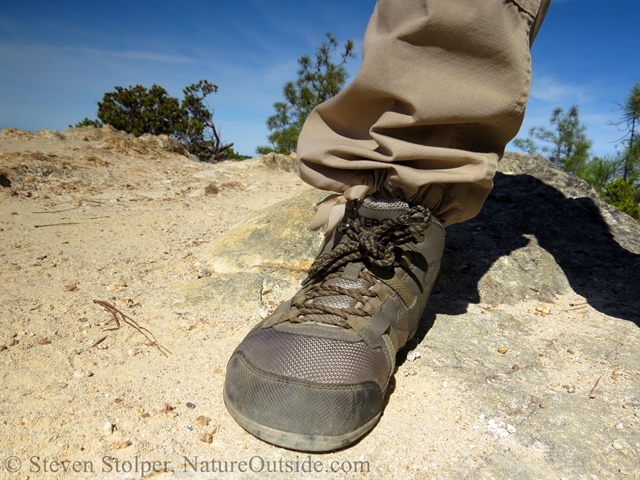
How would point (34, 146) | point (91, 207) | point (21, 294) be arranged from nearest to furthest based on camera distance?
point (21, 294), point (91, 207), point (34, 146)

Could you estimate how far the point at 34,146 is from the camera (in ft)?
15.0

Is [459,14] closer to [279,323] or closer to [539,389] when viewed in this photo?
[279,323]

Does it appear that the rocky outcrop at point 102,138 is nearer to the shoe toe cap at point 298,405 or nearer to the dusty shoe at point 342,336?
the dusty shoe at point 342,336

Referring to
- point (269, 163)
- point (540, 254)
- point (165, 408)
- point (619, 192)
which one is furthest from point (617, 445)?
point (269, 163)

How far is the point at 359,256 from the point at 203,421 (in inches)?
24.4

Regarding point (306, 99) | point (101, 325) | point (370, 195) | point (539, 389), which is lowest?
point (101, 325)

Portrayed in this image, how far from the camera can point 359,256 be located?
4.13 ft

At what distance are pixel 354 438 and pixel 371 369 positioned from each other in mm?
171

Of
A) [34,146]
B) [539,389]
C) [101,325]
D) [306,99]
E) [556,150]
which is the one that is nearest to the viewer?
[539,389]

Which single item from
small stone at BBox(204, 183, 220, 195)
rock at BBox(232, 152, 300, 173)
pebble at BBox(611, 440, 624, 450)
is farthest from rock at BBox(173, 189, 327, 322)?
rock at BBox(232, 152, 300, 173)

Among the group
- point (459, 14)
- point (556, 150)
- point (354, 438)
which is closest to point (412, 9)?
point (459, 14)

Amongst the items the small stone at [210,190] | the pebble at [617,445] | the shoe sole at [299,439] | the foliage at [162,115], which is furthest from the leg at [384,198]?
the foliage at [162,115]

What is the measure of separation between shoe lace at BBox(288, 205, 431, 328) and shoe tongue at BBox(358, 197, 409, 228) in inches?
1.1

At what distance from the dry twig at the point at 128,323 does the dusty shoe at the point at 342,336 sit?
39 cm
